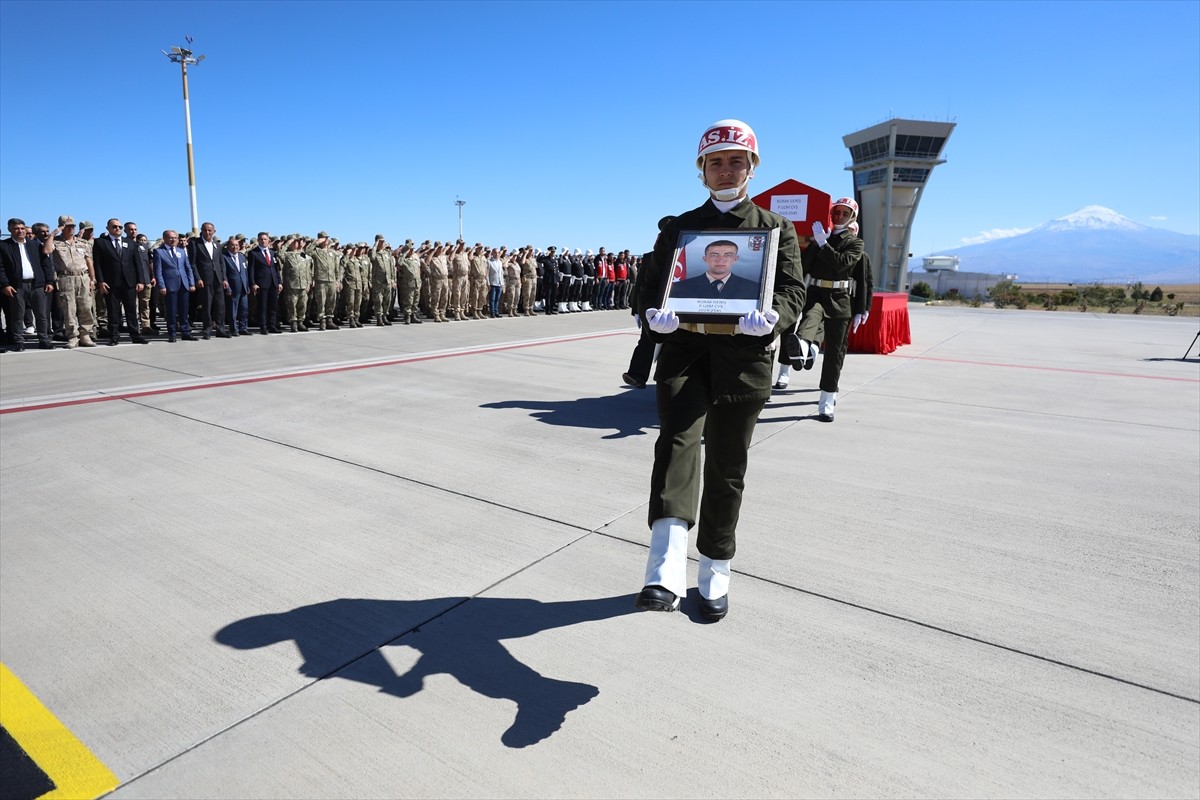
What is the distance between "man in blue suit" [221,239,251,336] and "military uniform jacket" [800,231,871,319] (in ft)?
34.5

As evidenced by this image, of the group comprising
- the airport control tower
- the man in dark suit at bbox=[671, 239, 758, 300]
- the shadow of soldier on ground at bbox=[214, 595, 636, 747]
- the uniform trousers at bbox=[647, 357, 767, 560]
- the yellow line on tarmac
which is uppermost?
the airport control tower

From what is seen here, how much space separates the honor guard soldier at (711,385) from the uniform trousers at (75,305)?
452 inches

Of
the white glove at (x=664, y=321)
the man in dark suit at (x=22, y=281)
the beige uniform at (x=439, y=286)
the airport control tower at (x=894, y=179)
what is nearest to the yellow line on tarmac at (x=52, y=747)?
the white glove at (x=664, y=321)

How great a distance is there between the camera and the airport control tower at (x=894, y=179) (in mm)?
77000

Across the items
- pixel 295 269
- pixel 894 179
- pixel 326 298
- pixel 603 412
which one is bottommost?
pixel 603 412

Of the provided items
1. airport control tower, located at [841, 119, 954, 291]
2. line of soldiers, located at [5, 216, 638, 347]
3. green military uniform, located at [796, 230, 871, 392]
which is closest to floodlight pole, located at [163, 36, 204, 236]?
line of soldiers, located at [5, 216, 638, 347]

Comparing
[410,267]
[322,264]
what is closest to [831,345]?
[322,264]

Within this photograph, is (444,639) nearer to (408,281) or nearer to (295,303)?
(295,303)

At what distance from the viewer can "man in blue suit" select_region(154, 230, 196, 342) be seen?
11.6m

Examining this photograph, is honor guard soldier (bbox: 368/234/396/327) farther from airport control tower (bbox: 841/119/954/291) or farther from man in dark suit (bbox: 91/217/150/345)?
airport control tower (bbox: 841/119/954/291)

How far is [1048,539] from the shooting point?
3963mm

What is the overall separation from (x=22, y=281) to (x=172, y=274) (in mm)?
1962

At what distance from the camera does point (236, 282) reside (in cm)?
1288

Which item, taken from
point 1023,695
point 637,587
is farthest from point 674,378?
point 1023,695
